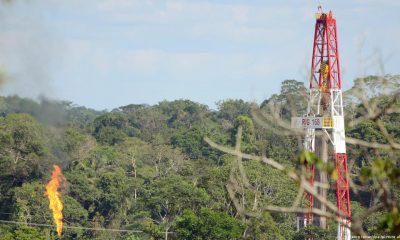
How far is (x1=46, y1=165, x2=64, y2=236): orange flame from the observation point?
160 feet

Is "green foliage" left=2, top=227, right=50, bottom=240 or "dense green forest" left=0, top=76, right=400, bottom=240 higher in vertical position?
"dense green forest" left=0, top=76, right=400, bottom=240

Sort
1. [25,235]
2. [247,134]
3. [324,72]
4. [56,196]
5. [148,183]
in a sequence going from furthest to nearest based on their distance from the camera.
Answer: [247,134], [148,183], [56,196], [324,72], [25,235]

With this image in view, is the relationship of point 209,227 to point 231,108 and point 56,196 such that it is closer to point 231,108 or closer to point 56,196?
point 56,196

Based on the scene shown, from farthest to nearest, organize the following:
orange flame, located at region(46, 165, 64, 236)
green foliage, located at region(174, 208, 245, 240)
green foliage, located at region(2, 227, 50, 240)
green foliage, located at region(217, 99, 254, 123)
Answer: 1. green foliage, located at region(217, 99, 254, 123)
2. orange flame, located at region(46, 165, 64, 236)
3. green foliage, located at region(174, 208, 245, 240)
4. green foliage, located at region(2, 227, 50, 240)

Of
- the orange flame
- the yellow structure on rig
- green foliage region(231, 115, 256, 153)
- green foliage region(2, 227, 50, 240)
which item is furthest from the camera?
green foliage region(231, 115, 256, 153)

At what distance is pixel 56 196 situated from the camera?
5169 centimetres

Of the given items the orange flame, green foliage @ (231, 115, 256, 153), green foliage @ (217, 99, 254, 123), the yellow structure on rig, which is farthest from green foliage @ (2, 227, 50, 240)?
green foliage @ (217, 99, 254, 123)

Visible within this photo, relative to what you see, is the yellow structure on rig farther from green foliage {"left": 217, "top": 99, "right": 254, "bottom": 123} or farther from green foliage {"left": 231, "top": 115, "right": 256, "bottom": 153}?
green foliage {"left": 217, "top": 99, "right": 254, "bottom": 123}

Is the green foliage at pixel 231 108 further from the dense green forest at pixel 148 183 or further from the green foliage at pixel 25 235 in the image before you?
the green foliage at pixel 25 235

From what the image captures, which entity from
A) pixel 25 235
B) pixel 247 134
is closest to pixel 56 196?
pixel 25 235

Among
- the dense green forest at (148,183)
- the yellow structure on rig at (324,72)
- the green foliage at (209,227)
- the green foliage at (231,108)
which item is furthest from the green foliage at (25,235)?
the green foliage at (231,108)

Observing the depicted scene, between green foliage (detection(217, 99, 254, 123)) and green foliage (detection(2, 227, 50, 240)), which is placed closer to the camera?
green foliage (detection(2, 227, 50, 240))

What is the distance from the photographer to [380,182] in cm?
816

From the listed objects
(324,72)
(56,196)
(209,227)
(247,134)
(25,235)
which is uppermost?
(247,134)
